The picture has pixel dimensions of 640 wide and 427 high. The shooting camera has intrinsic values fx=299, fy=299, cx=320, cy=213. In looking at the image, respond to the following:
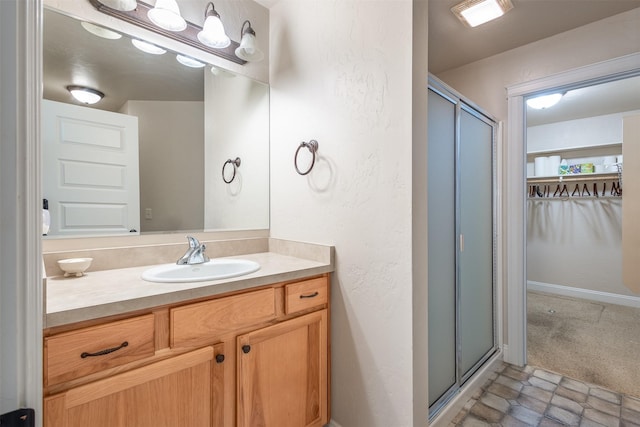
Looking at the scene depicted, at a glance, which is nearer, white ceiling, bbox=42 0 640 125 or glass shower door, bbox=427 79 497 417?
white ceiling, bbox=42 0 640 125

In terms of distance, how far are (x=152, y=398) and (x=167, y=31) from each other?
168cm

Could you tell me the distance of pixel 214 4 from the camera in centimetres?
174

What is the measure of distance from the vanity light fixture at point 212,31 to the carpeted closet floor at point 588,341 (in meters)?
3.06

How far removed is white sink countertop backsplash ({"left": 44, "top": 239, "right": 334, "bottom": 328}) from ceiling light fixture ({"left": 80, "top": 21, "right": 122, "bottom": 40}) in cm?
110

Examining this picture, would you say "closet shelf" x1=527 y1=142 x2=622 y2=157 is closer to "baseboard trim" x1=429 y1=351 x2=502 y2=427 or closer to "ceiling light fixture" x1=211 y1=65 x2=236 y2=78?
"baseboard trim" x1=429 y1=351 x2=502 y2=427

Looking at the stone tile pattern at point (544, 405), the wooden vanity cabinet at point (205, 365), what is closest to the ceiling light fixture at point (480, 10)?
the wooden vanity cabinet at point (205, 365)

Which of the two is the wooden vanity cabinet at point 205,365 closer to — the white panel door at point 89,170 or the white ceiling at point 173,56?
the white panel door at point 89,170

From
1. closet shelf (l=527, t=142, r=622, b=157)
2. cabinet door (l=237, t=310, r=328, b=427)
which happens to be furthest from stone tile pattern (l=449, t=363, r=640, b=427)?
closet shelf (l=527, t=142, r=622, b=157)

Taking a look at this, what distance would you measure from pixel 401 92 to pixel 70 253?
159 cm

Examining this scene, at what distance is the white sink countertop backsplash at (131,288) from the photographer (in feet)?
2.89

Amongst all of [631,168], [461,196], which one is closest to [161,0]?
[461,196]

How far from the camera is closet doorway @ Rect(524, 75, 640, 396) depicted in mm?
2893

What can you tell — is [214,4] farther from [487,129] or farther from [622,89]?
[622,89]
